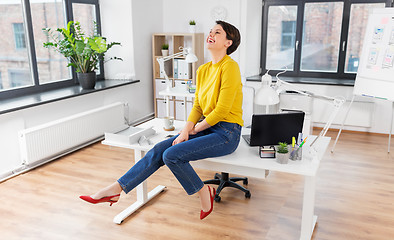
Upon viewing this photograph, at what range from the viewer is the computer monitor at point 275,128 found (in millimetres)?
2359

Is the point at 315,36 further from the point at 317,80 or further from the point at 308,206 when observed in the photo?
the point at 308,206

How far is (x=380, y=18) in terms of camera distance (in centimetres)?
416

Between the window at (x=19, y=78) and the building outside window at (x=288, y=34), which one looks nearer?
the window at (x=19, y=78)

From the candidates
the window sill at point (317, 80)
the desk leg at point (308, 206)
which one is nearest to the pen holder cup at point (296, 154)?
the desk leg at point (308, 206)

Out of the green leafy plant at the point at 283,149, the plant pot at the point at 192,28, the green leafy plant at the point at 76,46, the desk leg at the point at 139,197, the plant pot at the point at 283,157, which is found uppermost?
the plant pot at the point at 192,28

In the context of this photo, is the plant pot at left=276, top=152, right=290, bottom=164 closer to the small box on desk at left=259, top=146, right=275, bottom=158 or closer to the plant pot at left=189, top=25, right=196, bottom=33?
the small box on desk at left=259, top=146, right=275, bottom=158

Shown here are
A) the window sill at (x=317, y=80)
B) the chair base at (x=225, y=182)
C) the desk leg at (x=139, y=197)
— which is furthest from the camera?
the window sill at (x=317, y=80)

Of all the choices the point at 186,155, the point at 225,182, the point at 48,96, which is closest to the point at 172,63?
the point at 48,96

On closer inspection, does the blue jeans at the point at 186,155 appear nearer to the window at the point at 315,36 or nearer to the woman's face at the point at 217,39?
the woman's face at the point at 217,39

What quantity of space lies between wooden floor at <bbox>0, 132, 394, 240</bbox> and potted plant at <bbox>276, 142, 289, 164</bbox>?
65cm

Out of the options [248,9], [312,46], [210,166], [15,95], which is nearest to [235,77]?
[210,166]

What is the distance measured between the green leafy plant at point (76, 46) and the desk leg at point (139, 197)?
2000 millimetres

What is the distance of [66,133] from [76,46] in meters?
1.03

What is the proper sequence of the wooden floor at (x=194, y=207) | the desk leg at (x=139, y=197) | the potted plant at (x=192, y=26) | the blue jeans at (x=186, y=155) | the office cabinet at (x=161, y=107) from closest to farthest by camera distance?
the blue jeans at (x=186, y=155)
the wooden floor at (x=194, y=207)
the desk leg at (x=139, y=197)
the potted plant at (x=192, y=26)
the office cabinet at (x=161, y=107)
